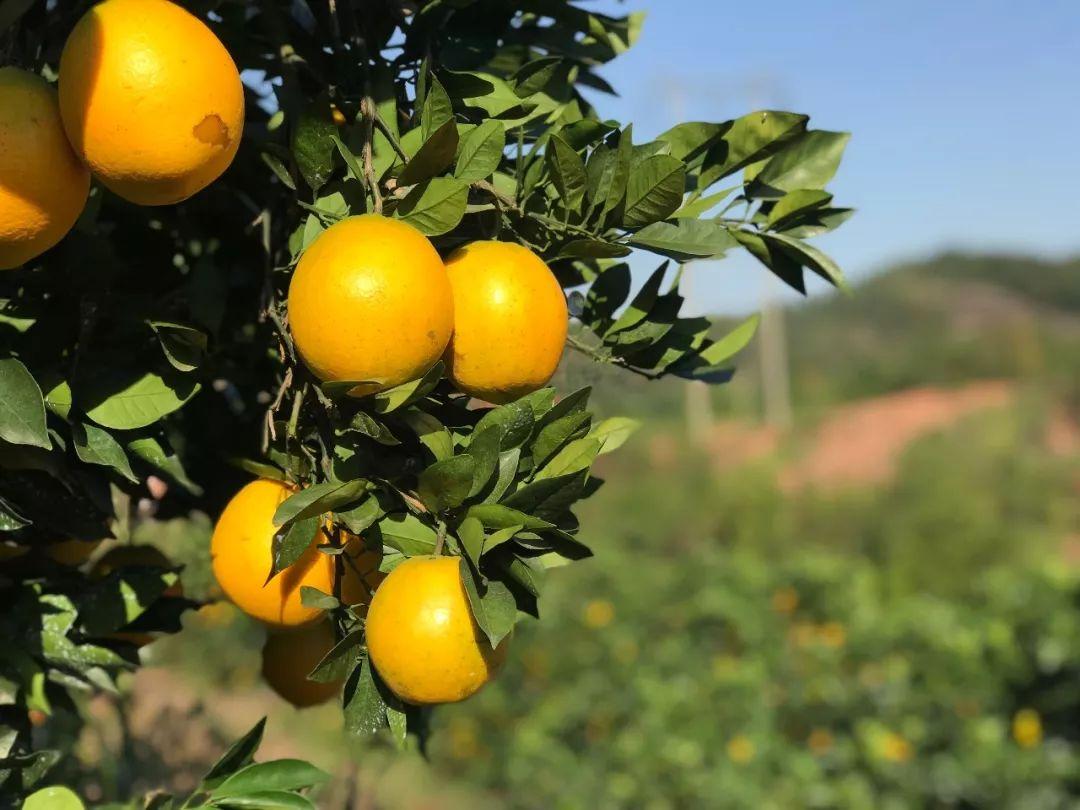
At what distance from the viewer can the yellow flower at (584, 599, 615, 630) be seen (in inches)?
150

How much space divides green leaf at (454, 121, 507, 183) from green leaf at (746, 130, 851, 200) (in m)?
0.25

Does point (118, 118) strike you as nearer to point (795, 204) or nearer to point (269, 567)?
point (269, 567)

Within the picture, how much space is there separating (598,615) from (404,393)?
11.3 ft

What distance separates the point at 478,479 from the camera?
0.58 m

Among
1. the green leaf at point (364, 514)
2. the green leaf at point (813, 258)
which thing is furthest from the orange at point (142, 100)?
the green leaf at point (813, 258)

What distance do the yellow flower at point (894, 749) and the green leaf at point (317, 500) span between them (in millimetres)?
2496

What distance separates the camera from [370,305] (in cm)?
52

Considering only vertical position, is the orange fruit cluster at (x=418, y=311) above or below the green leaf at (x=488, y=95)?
below

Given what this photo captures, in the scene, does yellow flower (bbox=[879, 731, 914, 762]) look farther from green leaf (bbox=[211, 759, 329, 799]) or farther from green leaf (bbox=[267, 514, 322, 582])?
green leaf (bbox=[267, 514, 322, 582])

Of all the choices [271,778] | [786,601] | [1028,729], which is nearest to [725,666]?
[786,601]

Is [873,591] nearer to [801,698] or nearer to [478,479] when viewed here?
[801,698]

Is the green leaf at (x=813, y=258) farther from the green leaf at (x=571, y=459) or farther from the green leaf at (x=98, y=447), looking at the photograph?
the green leaf at (x=98, y=447)

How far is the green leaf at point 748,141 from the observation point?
69 cm

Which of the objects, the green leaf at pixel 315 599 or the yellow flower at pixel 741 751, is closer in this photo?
the green leaf at pixel 315 599
